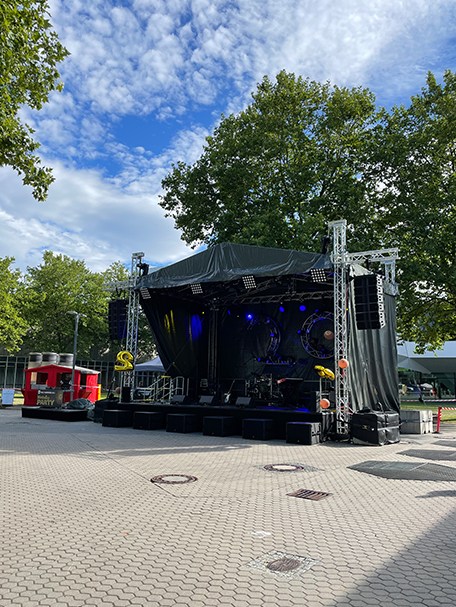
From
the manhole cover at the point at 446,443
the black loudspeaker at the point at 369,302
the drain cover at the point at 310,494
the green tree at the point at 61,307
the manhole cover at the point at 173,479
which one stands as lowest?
the drain cover at the point at 310,494

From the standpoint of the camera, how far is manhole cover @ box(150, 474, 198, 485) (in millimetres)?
7148

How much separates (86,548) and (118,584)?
36.2 inches

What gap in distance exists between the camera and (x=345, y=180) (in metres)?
21.0

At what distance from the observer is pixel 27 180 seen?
35.6ft

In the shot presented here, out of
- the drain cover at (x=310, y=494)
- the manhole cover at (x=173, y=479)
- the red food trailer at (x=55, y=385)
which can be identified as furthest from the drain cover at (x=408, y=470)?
the red food trailer at (x=55, y=385)

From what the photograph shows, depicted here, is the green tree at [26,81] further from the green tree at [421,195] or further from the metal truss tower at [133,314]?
the green tree at [421,195]

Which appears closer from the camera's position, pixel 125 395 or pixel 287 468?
pixel 287 468

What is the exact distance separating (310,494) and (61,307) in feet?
116

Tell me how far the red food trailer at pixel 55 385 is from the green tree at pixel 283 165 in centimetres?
976

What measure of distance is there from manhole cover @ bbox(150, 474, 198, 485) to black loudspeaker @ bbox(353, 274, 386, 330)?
7178mm

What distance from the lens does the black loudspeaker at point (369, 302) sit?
41.4 ft

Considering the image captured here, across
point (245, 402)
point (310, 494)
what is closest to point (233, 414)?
point (245, 402)

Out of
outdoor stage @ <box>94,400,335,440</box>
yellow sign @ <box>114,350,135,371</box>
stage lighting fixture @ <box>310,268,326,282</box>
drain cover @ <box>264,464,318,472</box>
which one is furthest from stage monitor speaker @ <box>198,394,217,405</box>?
drain cover @ <box>264,464,318,472</box>

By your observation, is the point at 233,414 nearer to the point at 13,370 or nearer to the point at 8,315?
the point at 8,315
